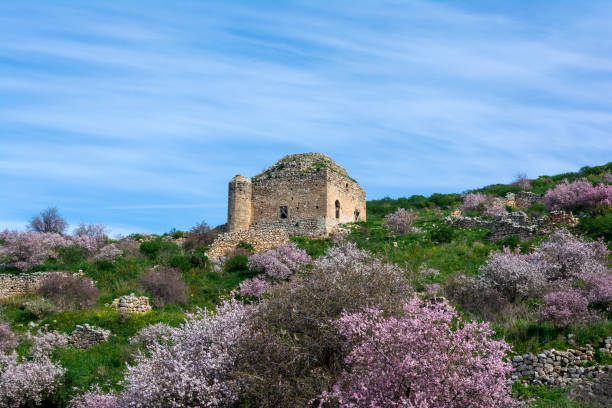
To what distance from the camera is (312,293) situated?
37.5 feet

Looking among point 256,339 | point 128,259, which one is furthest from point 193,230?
point 256,339

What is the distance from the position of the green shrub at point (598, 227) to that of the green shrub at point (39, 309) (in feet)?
63.7

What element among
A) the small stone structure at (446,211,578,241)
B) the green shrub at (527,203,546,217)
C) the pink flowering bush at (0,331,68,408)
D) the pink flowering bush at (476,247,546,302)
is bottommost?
the pink flowering bush at (0,331,68,408)

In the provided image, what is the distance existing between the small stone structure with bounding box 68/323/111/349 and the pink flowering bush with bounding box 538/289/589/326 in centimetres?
1242

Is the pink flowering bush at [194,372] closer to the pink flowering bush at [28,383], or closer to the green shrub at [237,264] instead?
the pink flowering bush at [28,383]

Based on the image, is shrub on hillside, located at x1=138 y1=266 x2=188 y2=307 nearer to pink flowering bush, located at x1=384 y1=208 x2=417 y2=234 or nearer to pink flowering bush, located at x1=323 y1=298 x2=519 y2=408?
pink flowering bush, located at x1=384 y1=208 x2=417 y2=234

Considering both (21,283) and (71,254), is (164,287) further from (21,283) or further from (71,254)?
(71,254)

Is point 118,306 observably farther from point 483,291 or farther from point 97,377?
point 483,291

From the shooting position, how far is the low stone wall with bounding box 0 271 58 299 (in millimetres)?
24422

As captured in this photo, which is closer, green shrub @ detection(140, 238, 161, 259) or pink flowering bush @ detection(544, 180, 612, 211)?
pink flowering bush @ detection(544, 180, 612, 211)

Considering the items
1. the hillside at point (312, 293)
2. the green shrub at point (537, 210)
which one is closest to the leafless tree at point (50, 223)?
the hillside at point (312, 293)

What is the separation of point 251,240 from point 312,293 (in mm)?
17887

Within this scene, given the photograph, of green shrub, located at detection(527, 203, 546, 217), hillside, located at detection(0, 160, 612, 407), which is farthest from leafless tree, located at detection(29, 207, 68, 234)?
green shrub, located at detection(527, 203, 546, 217)

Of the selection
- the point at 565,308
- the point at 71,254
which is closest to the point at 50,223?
the point at 71,254
